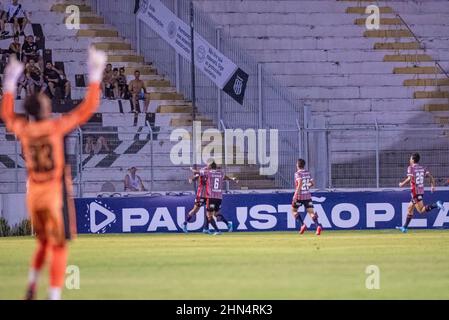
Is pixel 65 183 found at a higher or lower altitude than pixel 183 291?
higher

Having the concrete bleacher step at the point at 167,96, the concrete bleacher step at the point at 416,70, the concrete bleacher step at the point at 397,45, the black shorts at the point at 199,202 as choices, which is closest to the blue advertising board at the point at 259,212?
the black shorts at the point at 199,202

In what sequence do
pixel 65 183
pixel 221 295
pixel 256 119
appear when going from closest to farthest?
pixel 221 295, pixel 65 183, pixel 256 119

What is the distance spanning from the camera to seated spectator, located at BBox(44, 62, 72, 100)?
3656 centimetres

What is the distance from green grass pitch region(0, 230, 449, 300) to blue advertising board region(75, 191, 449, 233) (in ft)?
10.3

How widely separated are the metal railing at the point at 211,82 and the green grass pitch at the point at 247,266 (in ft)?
20.4

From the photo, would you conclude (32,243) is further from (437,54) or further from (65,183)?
(437,54)

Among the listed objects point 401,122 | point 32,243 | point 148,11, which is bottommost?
point 32,243

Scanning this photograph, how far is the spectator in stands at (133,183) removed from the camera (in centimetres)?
3450

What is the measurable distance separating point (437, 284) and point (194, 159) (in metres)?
17.6

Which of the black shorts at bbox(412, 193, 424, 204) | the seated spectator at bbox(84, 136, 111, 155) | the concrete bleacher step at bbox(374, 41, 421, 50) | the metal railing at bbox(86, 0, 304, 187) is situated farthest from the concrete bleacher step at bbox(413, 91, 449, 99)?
the seated spectator at bbox(84, 136, 111, 155)

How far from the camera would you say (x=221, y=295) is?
15.2m

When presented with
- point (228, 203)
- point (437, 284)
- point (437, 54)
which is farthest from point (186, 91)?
point (437, 284)

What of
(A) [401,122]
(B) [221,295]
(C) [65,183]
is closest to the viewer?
(B) [221,295]

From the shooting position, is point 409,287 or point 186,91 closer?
point 409,287
